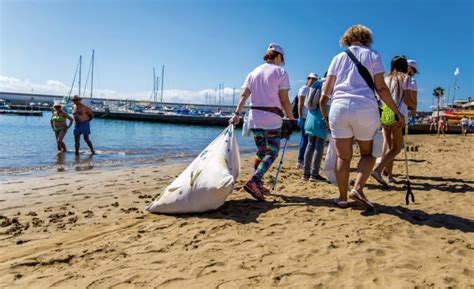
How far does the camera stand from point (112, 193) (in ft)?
17.3

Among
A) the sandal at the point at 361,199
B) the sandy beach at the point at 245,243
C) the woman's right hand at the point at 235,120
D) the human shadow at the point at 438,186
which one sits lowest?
the sandy beach at the point at 245,243

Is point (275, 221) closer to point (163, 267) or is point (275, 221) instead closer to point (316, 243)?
point (316, 243)

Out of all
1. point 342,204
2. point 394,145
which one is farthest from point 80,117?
point 342,204

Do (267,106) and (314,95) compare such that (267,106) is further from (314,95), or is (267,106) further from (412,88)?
(412,88)

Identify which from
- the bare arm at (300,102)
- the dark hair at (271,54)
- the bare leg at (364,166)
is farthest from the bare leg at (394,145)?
the dark hair at (271,54)

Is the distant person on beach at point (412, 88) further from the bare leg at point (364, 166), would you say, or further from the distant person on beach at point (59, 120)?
the distant person on beach at point (59, 120)

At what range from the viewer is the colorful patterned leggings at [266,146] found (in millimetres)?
4266

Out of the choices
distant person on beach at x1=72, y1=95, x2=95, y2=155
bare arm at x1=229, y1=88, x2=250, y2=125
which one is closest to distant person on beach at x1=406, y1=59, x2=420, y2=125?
bare arm at x1=229, y1=88, x2=250, y2=125

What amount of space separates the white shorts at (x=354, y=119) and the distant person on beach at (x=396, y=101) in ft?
5.09

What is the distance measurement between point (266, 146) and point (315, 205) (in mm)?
855

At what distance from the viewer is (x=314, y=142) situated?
5.75 m

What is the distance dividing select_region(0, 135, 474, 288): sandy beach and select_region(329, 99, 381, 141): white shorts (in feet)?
2.58

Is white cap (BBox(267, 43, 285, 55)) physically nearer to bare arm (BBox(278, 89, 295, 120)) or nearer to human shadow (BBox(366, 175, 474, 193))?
bare arm (BBox(278, 89, 295, 120))

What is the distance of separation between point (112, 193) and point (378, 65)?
380cm
